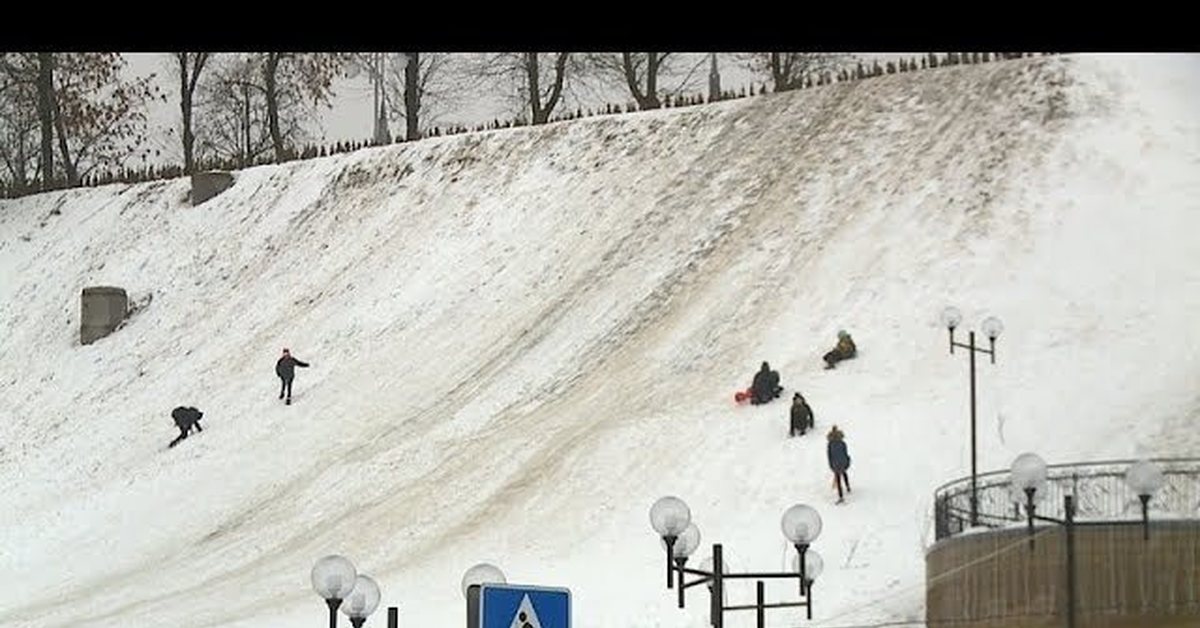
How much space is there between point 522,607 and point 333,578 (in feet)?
8.84

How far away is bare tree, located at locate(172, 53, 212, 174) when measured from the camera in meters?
18.9

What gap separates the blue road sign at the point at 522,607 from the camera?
15.8 ft

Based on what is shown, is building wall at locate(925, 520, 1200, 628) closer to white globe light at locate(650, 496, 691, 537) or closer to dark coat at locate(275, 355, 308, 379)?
white globe light at locate(650, 496, 691, 537)

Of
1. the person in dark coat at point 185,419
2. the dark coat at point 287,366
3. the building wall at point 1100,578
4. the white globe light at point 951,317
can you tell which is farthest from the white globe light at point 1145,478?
the dark coat at point 287,366

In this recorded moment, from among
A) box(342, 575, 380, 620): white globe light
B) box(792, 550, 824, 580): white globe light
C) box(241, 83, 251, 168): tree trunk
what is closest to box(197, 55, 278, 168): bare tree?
box(241, 83, 251, 168): tree trunk

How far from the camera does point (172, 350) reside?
58.9 ft

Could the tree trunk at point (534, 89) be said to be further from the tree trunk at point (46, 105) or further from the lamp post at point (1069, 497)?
the lamp post at point (1069, 497)

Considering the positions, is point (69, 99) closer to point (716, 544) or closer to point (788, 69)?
point (788, 69)

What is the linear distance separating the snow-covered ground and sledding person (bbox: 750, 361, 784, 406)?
199 mm

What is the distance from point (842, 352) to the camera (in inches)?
557

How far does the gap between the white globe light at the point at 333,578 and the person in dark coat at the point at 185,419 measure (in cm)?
850

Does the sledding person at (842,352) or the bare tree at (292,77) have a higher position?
the bare tree at (292,77)
